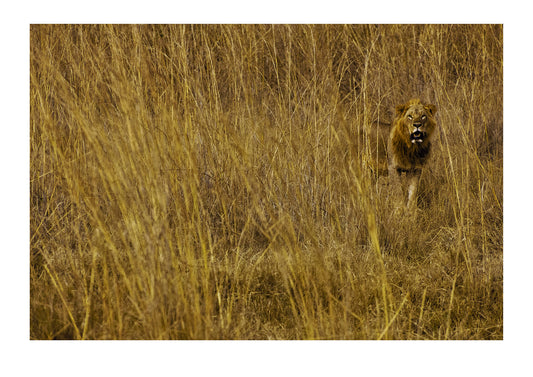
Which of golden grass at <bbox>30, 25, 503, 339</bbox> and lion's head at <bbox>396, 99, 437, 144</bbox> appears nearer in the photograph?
golden grass at <bbox>30, 25, 503, 339</bbox>

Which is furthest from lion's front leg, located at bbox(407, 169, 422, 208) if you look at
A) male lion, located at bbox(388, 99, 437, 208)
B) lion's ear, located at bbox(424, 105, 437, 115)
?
lion's ear, located at bbox(424, 105, 437, 115)

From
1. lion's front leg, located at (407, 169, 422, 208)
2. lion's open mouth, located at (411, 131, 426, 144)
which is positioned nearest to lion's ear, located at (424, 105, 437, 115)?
lion's open mouth, located at (411, 131, 426, 144)

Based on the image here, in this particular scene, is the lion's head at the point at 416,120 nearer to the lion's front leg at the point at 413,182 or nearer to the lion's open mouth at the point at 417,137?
the lion's open mouth at the point at 417,137

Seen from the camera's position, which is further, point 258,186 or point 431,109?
point 431,109

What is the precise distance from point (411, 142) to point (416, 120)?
11 centimetres

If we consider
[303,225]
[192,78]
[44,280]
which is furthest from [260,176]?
[44,280]

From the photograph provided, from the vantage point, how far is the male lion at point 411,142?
261cm

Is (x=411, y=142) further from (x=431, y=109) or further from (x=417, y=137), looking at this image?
(x=431, y=109)

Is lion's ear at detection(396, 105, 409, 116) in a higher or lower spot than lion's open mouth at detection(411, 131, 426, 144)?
higher

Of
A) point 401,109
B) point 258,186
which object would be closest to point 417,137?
point 401,109

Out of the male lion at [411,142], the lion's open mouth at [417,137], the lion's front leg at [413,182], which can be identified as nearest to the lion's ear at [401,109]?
the male lion at [411,142]

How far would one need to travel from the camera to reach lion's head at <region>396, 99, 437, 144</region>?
2605mm

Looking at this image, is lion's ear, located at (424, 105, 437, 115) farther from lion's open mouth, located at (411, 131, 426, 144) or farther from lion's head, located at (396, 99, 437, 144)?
lion's open mouth, located at (411, 131, 426, 144)

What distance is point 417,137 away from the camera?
2.62 m
